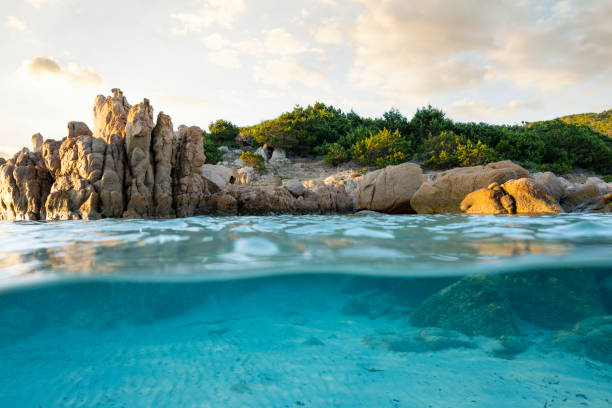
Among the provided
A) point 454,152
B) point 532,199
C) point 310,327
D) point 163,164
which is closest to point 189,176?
point 163,164

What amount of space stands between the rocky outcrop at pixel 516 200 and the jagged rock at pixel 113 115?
12005 millimetres

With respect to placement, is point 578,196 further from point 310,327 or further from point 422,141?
point 422,141

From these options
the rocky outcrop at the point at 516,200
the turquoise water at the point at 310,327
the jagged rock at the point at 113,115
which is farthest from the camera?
the jagged rock at the point at 113,115

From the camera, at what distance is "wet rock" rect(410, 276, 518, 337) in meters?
2.13

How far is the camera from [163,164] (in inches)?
428

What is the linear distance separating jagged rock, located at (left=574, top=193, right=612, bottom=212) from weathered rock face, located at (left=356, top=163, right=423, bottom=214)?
5.07 m

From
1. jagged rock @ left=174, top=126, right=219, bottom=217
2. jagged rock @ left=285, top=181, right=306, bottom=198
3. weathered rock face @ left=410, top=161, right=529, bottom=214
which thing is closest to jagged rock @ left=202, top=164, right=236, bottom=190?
jagged rock @ left=174, top=126, right=219, bottom=217

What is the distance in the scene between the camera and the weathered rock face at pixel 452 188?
37.3ft

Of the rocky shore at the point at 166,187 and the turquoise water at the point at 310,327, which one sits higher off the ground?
the rocky shore at the point at 166,187

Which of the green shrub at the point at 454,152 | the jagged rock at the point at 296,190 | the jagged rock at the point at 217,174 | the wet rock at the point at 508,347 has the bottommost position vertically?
the wet rock at the point at 508,347

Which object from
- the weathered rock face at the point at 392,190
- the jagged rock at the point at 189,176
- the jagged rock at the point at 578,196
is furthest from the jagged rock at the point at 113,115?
the jagged rock at the point at 578,196

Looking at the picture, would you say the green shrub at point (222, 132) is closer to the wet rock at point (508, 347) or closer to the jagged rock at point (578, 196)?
the jagged rock at point (578, 196)

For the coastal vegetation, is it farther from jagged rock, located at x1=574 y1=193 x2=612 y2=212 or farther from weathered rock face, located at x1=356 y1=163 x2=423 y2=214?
jagged rock, located at x1=574 y1=193 x2=612 y2=212

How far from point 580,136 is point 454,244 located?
29.0m
